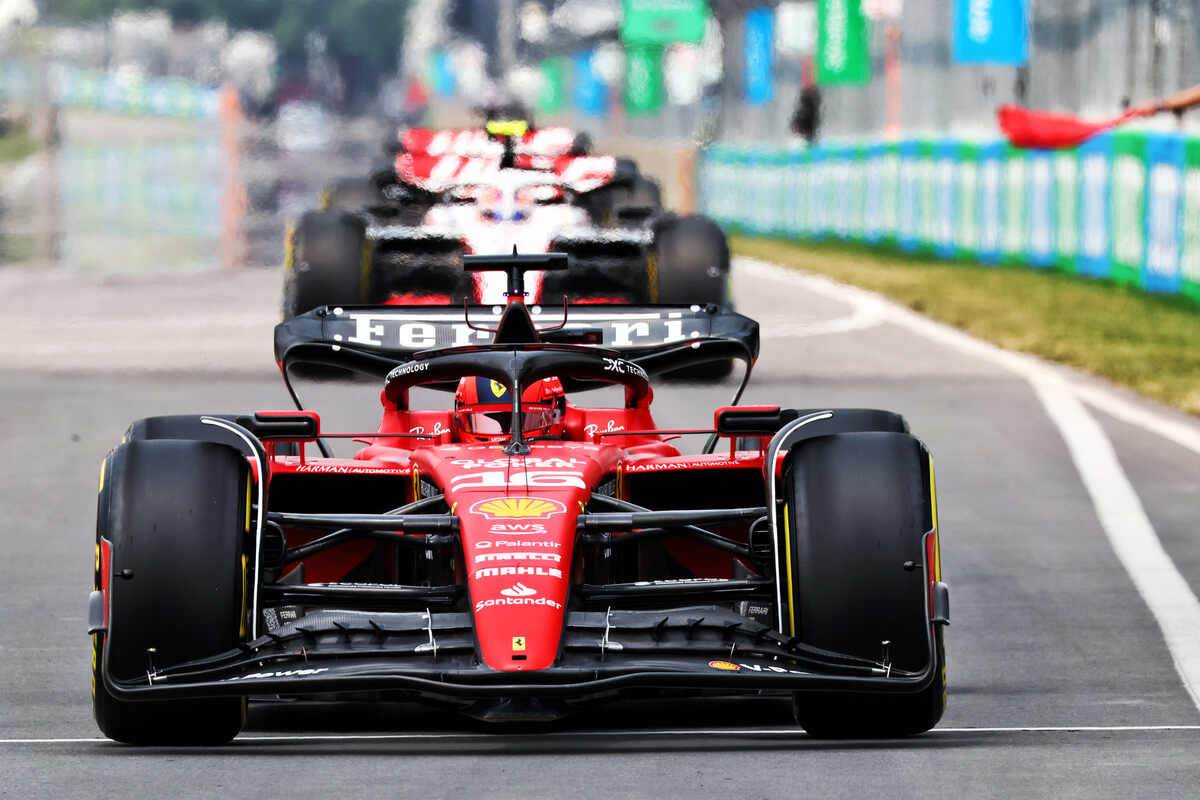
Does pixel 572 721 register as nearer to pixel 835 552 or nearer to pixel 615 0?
pixel 835 552

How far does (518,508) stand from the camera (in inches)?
273

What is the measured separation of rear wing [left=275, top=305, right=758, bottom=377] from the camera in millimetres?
8539

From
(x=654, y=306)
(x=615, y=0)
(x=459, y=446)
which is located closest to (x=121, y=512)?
(x=459, y=446)

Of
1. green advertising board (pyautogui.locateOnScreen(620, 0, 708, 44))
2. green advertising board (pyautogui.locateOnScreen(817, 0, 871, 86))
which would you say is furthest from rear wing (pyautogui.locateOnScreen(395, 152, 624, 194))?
green advertising board (pyautogui.locateOnScreen(620, 0, 708, 44))

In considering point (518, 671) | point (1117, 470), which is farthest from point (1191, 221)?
point (518, 671)

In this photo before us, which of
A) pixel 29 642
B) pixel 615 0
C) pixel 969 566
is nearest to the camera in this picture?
pixel 29 642

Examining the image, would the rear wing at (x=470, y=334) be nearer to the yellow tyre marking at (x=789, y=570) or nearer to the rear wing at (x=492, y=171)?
the yellow tyre marking at (x=789, y=570)

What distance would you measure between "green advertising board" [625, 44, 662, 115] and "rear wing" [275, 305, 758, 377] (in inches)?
2568

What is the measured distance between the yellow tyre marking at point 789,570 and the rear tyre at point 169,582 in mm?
1380

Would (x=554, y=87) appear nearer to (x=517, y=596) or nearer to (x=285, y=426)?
(x=285, y=426)

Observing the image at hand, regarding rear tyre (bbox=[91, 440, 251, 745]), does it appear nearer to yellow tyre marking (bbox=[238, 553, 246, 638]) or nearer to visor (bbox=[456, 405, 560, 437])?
yellow tyre marking (bbox=[238, 553, 246, 638])

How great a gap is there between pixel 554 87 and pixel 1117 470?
10101 cm

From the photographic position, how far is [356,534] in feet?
23.3

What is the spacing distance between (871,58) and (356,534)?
37.9 m
